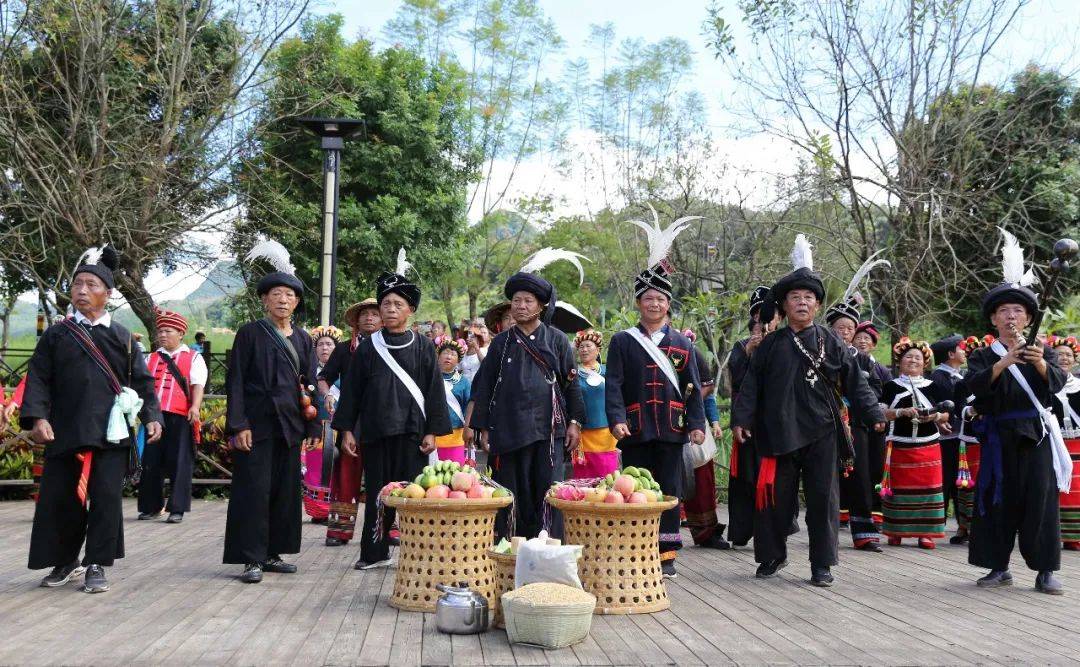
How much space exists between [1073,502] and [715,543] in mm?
3009

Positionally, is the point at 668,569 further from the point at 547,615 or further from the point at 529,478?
the point at 547,615

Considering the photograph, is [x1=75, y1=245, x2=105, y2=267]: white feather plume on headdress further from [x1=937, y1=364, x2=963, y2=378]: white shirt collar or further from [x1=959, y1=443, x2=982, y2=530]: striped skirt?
[x1=959, y1=443, x2=982, y2=530]: striped skirt

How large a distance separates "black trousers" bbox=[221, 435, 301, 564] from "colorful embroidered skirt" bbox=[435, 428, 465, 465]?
7.59 feet

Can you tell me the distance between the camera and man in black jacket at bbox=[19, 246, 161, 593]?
6148 mm

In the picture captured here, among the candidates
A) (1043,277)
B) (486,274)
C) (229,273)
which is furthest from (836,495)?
(486,274)

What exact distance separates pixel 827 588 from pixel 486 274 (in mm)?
24848

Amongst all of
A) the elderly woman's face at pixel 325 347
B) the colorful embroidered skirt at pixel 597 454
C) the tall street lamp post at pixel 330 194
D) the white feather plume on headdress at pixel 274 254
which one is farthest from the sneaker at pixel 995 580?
the tall street lamp post at pixel 330 194

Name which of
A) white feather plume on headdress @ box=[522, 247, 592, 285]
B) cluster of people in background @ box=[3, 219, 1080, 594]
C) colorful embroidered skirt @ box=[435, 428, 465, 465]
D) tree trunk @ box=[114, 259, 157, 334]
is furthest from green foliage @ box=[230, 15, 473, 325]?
cluster of people in background @ box=[3, 219, 1080, 594]

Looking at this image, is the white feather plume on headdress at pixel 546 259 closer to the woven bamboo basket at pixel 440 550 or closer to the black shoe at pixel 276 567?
the woven bamboo basket at pixel 440 550

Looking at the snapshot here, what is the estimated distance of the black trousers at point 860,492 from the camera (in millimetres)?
8750

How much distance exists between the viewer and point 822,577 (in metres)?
6.80

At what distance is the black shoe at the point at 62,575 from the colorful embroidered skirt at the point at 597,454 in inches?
146

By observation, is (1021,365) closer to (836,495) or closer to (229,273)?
(836,495)

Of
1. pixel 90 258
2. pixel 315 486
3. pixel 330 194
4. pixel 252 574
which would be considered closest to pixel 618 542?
pixel 252 574
